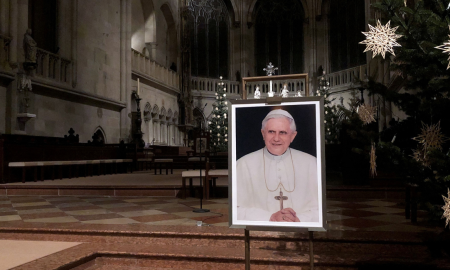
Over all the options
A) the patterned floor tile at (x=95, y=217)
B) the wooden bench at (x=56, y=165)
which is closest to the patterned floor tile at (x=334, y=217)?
the patterned floor tile at (x=95, y=217)

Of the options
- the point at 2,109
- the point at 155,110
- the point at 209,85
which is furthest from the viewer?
the point at 209,85

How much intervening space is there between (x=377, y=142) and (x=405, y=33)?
66 cm

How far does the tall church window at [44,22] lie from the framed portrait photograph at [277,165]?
11201mm

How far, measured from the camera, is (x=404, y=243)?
2.96 metres

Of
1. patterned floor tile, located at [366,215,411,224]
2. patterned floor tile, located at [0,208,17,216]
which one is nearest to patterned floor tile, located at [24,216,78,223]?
patterned floor tile, located at [0,208,17,216]

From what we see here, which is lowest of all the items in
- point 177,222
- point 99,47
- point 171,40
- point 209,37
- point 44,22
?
point 177,222

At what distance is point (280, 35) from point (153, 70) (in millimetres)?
8429

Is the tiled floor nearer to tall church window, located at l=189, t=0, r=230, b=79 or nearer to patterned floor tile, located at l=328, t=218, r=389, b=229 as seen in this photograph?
patterned floor tile, located at l=328, t=218, r=389, b=229

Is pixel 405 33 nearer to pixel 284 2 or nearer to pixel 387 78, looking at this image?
pixel 387 78

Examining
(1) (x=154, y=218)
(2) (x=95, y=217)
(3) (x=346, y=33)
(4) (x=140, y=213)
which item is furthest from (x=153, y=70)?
(1) (x=154, y=218)

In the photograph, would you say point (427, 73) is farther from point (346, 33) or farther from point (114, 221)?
point (346, 33)

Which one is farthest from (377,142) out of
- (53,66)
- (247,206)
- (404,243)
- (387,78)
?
(53,66)

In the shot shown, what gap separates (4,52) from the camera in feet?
30.4

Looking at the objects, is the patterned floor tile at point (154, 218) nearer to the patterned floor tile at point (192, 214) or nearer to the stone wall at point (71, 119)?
the patterned floor tile at point (192, 214)
